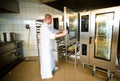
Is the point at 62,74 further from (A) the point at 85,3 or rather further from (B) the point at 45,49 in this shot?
(A) the point at 85,3

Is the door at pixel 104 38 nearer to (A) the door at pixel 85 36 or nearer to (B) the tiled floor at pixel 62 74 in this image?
→ (A) the door at pixel 85 36

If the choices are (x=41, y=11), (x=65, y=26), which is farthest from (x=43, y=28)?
(x=41, y=11)

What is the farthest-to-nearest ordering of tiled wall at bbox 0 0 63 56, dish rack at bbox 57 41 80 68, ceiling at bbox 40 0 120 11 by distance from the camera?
tiled wall at bbox 0 0 63 56
dish rack at bbox 57 41 80 68
ceiling at bbox 40 0 120 11

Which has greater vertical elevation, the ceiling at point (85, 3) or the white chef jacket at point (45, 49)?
the ceiling at point (85, 3)

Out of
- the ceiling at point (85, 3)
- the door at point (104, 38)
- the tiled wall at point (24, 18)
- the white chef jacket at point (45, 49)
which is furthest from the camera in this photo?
the tiled wall at point (24, 18)

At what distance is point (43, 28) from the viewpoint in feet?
8.21

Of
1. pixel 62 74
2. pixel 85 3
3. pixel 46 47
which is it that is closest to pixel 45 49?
pixel 46 47

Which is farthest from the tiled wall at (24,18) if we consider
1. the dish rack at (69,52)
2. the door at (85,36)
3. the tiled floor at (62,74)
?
the door at (85,36)

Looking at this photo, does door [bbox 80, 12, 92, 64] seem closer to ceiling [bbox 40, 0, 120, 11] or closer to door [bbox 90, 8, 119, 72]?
door [bbox 90, 8, 119, 72]

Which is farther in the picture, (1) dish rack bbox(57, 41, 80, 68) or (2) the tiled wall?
(2) the tiled wall

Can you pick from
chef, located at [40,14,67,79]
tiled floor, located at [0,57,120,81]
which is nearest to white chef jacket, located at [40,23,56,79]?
chef, located at [40,14,67,79]

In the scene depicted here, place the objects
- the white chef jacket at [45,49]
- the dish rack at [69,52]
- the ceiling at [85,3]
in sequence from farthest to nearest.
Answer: the dish rack at [69,52] → the ceiling at [85,3] → the white chef jacket at [45,49]

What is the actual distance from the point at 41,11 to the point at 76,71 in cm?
275

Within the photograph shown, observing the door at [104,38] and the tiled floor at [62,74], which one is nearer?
the door at [104,38]
